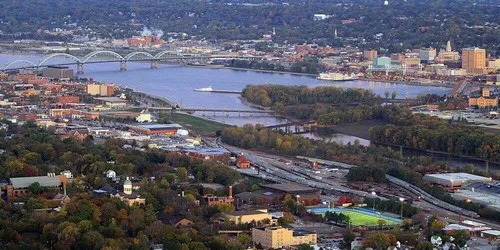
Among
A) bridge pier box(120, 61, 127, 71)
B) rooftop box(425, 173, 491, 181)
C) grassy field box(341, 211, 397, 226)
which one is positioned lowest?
grassy field box(341, 211, 397, 226)

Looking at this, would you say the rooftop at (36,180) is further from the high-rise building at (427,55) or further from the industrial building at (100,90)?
the high-rise building at (427,55)

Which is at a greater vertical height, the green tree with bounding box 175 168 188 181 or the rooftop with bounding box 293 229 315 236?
the green tree with bounding box 175 168 188 181

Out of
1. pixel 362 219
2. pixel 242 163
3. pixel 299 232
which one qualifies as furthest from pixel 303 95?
pixel 299 232

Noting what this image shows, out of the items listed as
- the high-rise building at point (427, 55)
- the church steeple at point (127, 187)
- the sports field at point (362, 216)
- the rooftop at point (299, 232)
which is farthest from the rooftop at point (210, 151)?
the high-rise building at point (427, 55)

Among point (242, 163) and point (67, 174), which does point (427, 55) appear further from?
point (67, 174)

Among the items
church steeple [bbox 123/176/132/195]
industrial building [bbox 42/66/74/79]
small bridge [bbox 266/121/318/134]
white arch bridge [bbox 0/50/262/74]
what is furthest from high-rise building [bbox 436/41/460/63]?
church steeple [bbox 123/176/132/195]

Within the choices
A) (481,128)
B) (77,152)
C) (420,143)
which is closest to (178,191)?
(77,152)

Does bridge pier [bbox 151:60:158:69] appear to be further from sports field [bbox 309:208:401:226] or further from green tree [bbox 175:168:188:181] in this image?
sports field [bbox 309:208:401:226]
